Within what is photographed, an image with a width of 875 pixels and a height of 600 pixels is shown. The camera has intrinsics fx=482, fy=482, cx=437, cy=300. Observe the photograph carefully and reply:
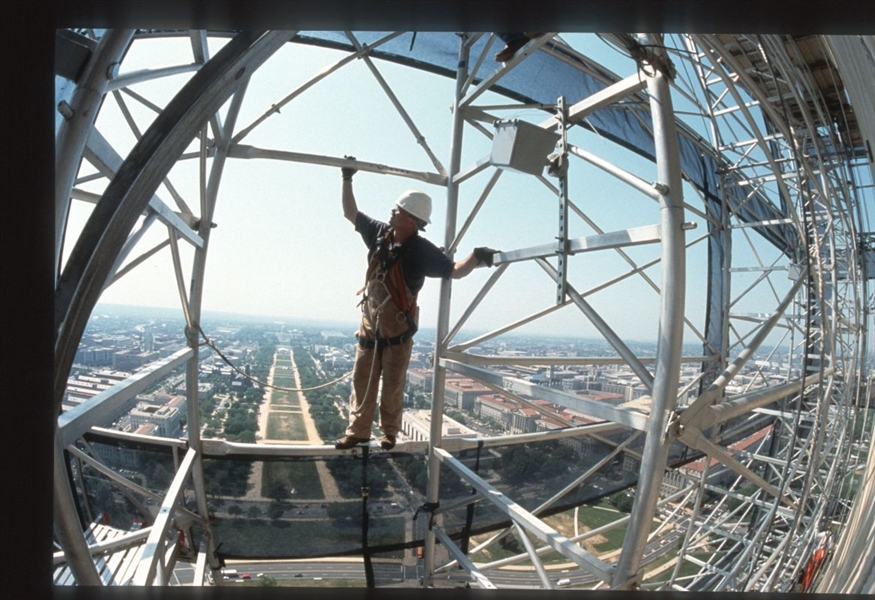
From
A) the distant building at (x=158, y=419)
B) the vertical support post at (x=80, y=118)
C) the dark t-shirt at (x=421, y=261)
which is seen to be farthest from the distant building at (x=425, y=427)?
the vertical support post at (x=80, y=118)

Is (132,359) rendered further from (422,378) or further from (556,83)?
(556,83)

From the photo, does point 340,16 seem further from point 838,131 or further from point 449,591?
point 838,131

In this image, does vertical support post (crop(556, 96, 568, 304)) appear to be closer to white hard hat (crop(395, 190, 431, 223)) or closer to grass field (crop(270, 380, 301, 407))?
white hard hat (crop(395, 190, 431, 223))

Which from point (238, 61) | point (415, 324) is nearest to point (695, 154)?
point (415, 324)

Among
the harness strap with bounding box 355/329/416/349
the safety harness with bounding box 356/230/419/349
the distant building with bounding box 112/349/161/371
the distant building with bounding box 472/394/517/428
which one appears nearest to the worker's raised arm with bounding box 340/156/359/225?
the safety harness with bounding box 356/230/419/349

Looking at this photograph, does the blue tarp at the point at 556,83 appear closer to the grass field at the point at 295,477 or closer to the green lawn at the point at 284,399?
the green lawn at the point at 284,399
